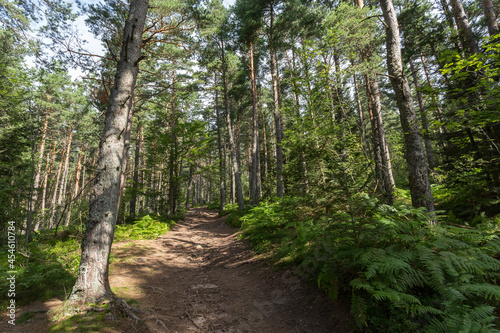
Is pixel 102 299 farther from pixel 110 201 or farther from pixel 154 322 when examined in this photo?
pixel 110 201

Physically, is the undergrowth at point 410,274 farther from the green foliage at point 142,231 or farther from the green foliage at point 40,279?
the green foliage at point 142,231

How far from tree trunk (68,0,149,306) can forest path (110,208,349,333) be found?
3.45ft

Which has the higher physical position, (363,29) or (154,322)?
(363,29)

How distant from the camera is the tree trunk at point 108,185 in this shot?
3.19 m

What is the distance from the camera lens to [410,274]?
242 cm

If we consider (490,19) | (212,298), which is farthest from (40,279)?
(490,19)

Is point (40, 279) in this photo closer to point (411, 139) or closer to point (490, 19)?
point (411, 139)

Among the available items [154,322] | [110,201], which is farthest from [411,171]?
[110,201]

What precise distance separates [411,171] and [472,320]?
314cm

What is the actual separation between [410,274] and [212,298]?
11.6 ft

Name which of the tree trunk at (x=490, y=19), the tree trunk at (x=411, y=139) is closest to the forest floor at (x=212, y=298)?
the tree trunk at (x=411, y=139)

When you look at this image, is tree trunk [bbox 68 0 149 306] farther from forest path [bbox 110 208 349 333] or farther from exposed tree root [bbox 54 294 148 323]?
forest path [bbox 110 208 349 333]

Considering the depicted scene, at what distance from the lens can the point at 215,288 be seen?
4672mm

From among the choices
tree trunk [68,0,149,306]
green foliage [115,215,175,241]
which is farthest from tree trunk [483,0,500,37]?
green foliage [115,215,175,241]
